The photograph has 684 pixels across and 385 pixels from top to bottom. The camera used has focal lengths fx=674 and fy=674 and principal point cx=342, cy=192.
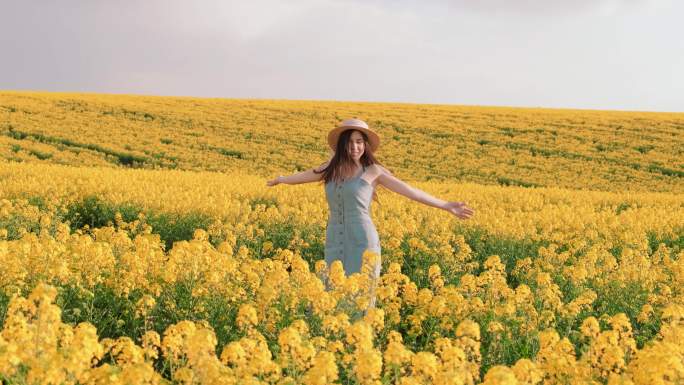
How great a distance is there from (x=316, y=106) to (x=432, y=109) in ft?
25.3

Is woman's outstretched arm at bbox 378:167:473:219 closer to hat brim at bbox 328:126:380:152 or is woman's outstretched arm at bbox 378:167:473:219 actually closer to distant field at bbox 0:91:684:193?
hat brim at bbox 328:126:380:152

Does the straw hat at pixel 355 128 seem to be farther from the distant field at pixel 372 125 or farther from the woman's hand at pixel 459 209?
the distant field at pixel 372 125

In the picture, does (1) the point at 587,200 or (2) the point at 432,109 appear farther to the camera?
(2) the point at 432,109

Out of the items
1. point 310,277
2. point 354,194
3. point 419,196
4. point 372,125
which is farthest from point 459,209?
point 372,125

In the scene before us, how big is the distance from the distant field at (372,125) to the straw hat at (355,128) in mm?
18708

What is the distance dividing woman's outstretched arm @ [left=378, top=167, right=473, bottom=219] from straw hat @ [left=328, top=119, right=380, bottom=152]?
11.6 inches

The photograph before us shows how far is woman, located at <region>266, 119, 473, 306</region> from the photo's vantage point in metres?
6.38

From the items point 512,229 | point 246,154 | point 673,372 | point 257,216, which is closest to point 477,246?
point 512,229

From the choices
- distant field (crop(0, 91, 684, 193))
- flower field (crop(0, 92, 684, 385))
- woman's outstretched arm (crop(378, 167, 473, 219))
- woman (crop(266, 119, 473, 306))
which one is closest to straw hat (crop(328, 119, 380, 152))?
woman (crop(266, 119, 473, 306))

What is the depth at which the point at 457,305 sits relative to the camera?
19.2ft

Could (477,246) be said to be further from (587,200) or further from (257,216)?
(587,200)

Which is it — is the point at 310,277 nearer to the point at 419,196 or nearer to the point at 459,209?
the point at 419,196

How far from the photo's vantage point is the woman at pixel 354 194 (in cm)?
638

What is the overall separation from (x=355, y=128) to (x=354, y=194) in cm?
62
